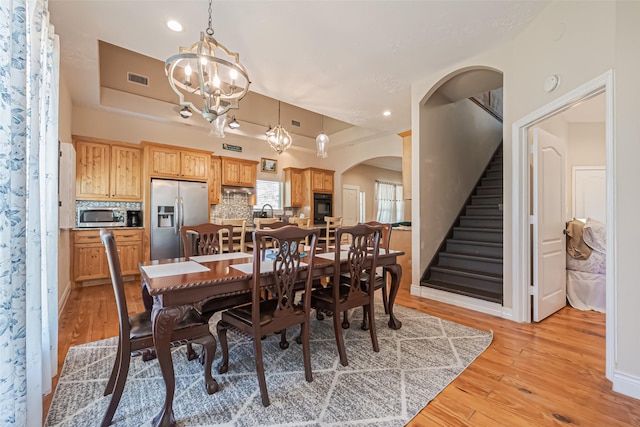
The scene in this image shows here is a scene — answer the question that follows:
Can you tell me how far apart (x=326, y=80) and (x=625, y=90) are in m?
3.05

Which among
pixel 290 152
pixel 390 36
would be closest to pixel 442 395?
pixel 390 36

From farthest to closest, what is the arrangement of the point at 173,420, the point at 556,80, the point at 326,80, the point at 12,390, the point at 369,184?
the point at 369,184 < the point at 326,80 < the point at 556,80 < the point at 173,420 < the point at 12,390

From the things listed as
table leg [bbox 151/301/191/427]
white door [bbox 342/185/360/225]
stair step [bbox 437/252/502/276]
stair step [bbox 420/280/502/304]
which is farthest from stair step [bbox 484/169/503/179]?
table leg [bbox 151/301/191/427]

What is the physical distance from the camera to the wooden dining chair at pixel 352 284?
7.24ft

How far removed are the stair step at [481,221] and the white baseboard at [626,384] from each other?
2.74 metres

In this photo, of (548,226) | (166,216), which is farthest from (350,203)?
(548,226)

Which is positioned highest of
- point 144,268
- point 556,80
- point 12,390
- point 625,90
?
point 556,80

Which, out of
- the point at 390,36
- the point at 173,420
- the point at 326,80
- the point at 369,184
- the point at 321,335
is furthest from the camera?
the point at 369,184

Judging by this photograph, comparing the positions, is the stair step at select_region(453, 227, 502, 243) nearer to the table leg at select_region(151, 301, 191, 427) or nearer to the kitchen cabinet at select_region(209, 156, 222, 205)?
the table leg at select_region(151, 301, 191, 427)

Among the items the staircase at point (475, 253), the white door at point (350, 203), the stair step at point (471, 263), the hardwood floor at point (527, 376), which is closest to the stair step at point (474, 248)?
the staircase at point (475, 253)

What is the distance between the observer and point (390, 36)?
9.84 feet

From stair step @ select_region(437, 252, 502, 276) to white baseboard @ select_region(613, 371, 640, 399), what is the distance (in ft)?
6.30

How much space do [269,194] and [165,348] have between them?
6062mm

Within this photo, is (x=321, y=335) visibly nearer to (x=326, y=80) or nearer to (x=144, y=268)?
(x=144, y=268)
